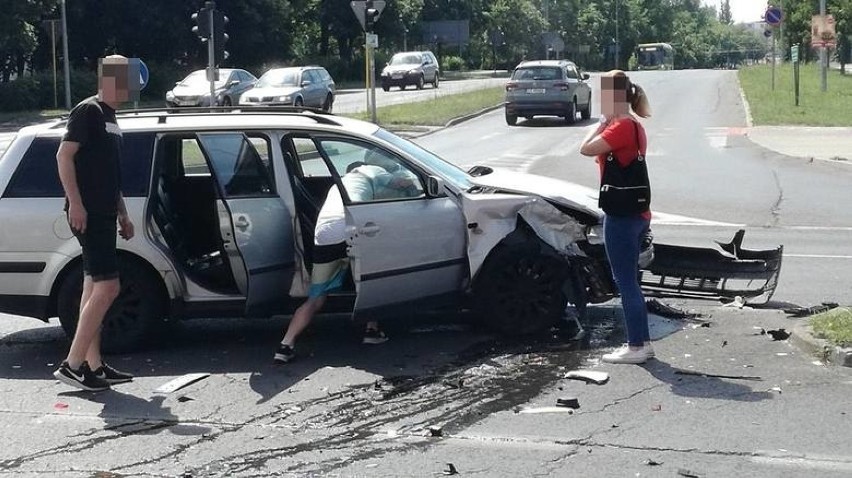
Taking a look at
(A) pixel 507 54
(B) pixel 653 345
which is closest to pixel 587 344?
(B) pixel 653 345

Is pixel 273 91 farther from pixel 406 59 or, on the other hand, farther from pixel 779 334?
pixel 779 334

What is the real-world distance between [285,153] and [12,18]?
38.9m

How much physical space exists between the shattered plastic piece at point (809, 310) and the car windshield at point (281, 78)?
2812cm

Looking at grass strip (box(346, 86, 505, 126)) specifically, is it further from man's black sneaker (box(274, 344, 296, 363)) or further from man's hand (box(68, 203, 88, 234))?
man's hand (box(68, 203, 88, 234))

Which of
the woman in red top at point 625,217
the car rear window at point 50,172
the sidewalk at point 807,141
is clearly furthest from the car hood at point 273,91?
the woman in red top at point 625,217

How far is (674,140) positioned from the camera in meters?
28.8

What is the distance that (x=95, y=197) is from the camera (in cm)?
680

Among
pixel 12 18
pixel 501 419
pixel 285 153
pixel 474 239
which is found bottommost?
pixel 501 419

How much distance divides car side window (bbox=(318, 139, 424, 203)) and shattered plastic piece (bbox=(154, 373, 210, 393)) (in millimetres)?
1523

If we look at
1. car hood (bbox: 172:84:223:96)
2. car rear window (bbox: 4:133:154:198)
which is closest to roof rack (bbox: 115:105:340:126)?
car rear window (bbox: 4:133:154:198)

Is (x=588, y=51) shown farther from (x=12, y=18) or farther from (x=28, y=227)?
(x=28, y=227)

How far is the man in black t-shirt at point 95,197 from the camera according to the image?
6758mm

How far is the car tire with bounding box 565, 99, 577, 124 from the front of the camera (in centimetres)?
3422

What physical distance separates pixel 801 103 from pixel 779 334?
102ft
